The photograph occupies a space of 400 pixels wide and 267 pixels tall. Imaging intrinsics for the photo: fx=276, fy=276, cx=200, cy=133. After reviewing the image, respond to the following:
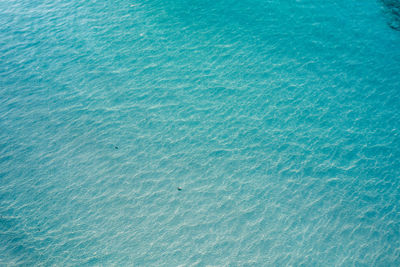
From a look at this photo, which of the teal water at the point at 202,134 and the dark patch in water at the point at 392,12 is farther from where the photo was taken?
the dark patch in water at the point at 392,12

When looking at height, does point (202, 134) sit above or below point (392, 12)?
below

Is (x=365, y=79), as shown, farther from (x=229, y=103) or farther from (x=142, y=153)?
(x=142, y=153)

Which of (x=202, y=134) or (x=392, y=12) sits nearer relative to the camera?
(x=202, y=134)

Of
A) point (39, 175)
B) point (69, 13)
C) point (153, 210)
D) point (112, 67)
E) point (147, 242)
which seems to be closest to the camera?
point (147, 242)

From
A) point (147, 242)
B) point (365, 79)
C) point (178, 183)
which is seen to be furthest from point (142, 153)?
point (365, 79)
